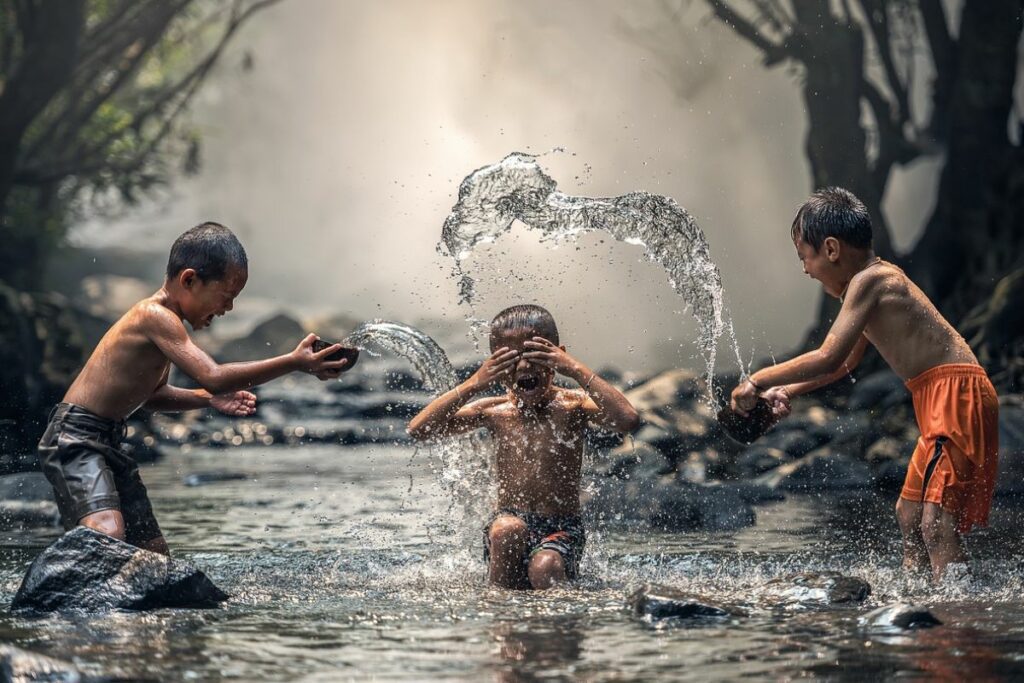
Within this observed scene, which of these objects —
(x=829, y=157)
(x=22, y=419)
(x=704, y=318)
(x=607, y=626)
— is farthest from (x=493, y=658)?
(x=829, y=157)

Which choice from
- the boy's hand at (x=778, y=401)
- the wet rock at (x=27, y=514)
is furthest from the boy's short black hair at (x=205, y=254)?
the wet rock at (x=27, y=514)

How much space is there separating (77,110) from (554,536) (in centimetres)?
1510

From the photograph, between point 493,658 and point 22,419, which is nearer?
point 493,658

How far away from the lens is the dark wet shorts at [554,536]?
4984mm

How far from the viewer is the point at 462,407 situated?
17.2 ft

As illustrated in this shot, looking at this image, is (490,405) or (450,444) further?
(450,444)

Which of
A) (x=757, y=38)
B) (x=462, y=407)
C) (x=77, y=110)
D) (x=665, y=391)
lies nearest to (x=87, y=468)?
(x=462, y=407)

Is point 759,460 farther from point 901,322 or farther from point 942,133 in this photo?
point 942,133

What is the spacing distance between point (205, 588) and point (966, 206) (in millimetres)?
10073

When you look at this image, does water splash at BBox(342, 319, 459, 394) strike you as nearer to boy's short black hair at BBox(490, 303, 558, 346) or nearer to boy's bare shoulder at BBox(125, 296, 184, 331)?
boy's short black hair at BBox(490, 303, 558, 346)

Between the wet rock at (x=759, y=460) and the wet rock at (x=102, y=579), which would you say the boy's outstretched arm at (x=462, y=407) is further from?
→ the wet rock at (x=759, y=460)

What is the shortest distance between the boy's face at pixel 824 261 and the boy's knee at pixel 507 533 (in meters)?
1.37

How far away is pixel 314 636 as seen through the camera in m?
4.07

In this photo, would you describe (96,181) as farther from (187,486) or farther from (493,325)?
(493,325)
